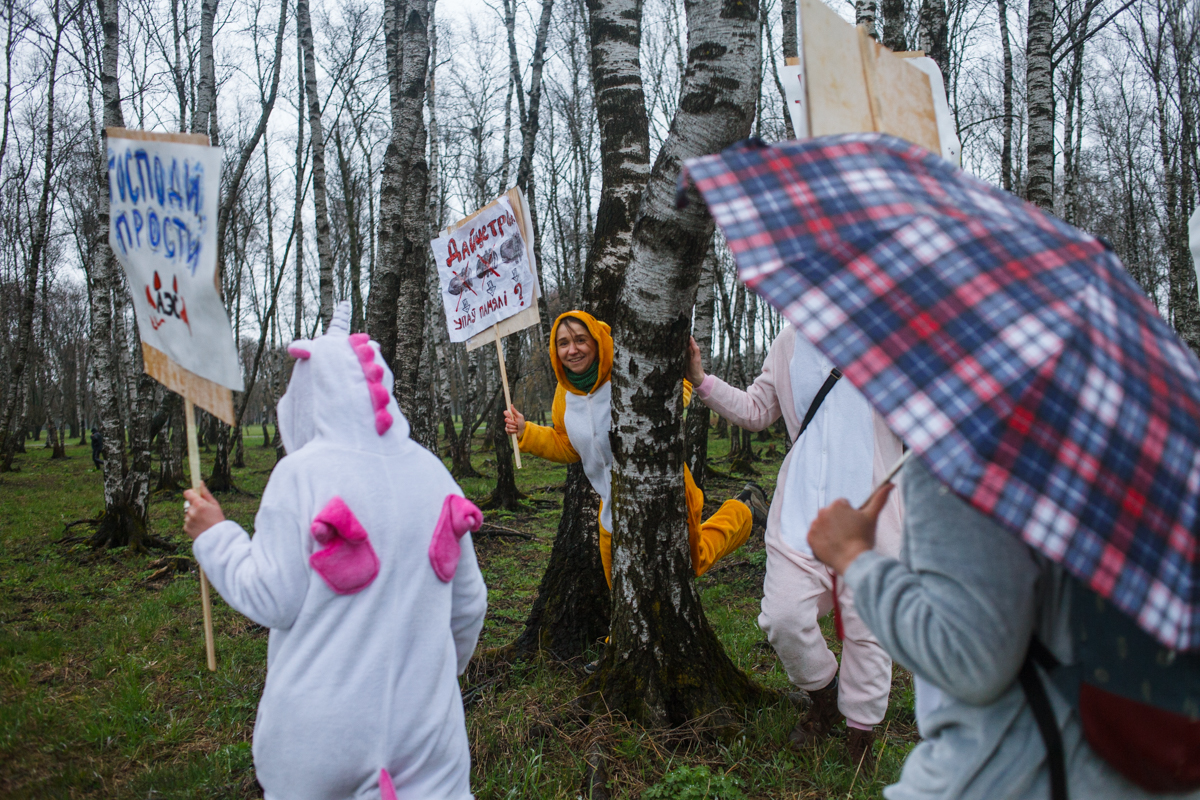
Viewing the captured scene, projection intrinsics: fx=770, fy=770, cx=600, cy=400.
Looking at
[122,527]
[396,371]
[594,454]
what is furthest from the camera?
[122,527]

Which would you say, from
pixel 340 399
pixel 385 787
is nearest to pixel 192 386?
pixel 340 399

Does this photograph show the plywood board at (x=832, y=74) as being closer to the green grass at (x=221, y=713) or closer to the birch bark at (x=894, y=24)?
the green grass at (x=221, y=713)

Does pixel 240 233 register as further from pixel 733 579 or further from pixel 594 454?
pixel 594 454

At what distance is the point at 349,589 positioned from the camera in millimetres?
1908

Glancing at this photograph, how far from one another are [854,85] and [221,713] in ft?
14.2

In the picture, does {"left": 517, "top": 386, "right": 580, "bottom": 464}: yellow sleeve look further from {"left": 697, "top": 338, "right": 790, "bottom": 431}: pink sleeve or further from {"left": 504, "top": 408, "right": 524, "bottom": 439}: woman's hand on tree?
{"left": 697, "top": 338, "right": 790, "bottom": 431}: pink sleeve

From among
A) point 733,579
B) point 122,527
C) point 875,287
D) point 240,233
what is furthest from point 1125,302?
point 240,233

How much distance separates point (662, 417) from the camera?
3301mm

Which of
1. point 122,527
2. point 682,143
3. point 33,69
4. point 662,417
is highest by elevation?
point 33,69

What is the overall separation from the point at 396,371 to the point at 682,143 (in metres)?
3.43

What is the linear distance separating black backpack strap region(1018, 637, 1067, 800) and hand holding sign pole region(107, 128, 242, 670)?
6.87ft

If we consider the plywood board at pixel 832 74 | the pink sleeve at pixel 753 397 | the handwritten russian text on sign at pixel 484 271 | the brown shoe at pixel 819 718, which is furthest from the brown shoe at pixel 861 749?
the handwritten russian text on sign at pixel 484 271

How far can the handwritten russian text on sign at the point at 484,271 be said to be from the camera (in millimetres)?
4590

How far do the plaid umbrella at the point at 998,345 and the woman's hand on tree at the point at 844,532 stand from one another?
0.36m
